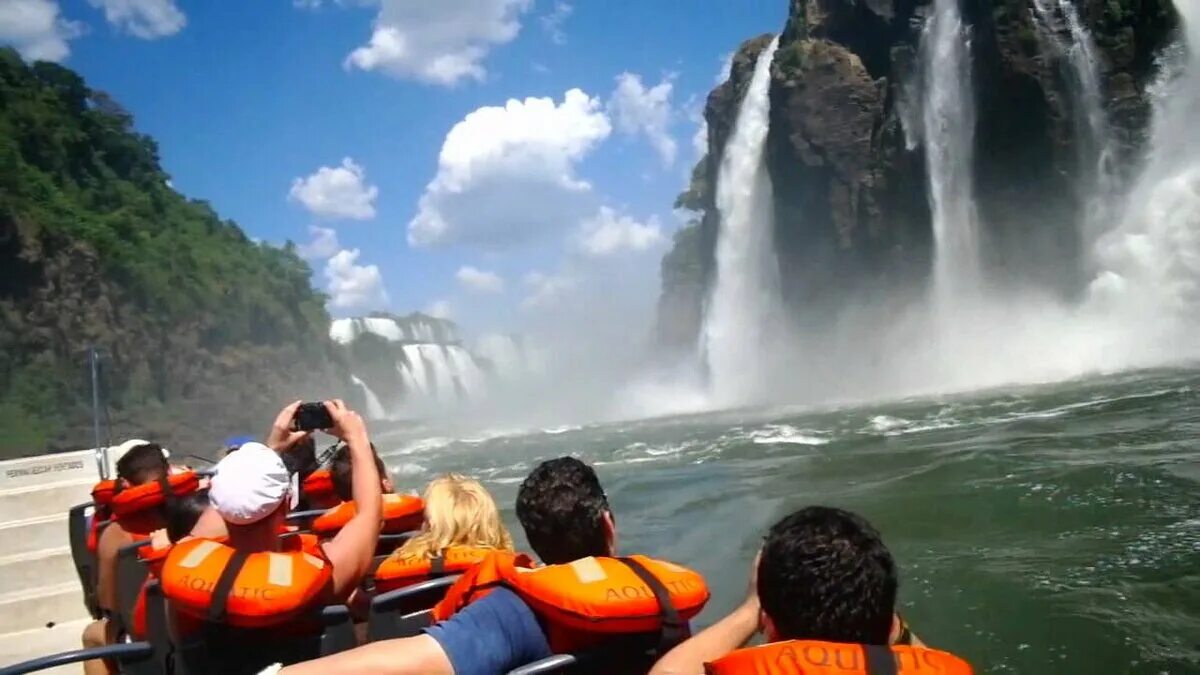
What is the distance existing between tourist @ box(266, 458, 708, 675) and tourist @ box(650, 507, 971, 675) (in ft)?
1.61

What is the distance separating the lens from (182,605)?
2631mm

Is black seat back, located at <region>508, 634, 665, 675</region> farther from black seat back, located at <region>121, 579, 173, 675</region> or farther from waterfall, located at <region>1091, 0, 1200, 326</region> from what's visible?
waterfall, located at <region>1091, 0, 1200, 326</region>

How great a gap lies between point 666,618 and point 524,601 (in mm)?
368

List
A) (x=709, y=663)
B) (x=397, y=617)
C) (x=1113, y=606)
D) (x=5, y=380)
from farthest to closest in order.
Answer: (x=5, y=380) → (x=1113, y=606) → (x=397, y=617) → (x=709, y=663)

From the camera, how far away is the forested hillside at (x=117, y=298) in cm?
3506

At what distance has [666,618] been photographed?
2.39 meters

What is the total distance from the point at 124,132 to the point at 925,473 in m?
58.9

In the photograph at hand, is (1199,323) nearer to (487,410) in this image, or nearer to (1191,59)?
(1191,59)

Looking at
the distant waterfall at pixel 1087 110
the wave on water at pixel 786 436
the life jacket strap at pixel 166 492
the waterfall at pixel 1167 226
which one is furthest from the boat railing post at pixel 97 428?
the distant waterfall at pixel 1087 110

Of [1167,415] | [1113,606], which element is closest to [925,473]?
[1167,415]

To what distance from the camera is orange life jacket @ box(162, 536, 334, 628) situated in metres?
2.58

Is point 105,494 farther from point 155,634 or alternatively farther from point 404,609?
point 404,609

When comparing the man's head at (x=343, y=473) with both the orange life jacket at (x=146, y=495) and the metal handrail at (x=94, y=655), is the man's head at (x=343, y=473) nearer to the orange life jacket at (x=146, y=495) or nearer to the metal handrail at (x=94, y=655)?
the orange life jacket at (x=146, y=495)

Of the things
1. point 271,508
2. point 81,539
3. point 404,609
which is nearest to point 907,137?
point 81,539
